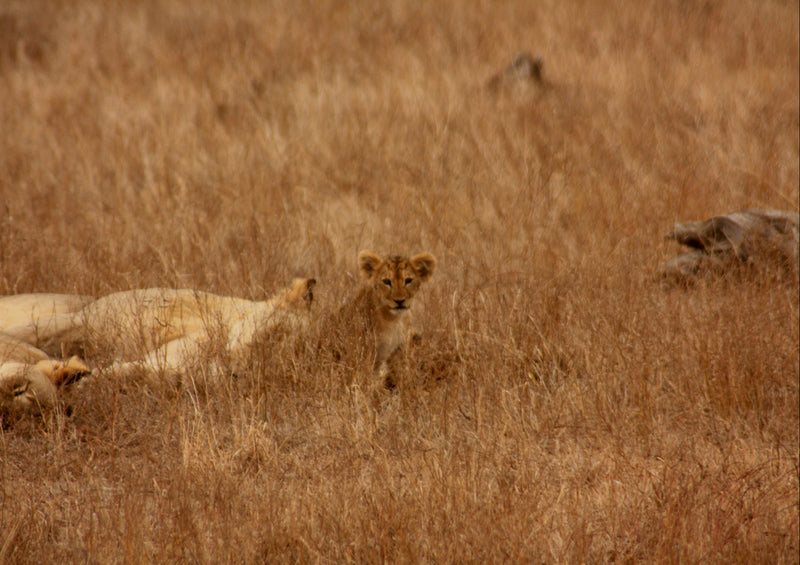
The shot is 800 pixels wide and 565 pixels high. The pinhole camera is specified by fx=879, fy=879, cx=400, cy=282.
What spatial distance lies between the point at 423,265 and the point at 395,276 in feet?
0.93

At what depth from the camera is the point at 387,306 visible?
5551 mm

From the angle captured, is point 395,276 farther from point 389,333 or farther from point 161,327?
point 161,327

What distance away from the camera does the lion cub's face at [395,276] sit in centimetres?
551

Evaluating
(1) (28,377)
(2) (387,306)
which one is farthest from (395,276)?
(1) (28,377)

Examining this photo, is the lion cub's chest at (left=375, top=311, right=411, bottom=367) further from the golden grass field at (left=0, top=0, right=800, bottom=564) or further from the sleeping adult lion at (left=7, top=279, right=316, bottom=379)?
the sleeping adult lion at (left=7, top=279, right=316, bottom=379)

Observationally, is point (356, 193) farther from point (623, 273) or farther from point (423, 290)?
point (623, 273)

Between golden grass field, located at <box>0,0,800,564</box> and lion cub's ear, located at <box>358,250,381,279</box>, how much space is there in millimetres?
333

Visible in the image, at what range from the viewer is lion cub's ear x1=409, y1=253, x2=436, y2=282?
18.5 ft

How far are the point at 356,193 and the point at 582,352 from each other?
4.10 meters

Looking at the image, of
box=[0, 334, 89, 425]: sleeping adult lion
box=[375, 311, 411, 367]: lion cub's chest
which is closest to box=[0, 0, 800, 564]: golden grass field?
box=[0, 334, 89, 425]: sleeping adult lion

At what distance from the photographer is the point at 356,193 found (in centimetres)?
895

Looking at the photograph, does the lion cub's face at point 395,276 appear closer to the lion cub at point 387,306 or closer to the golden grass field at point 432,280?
the lion cub at point 387,306

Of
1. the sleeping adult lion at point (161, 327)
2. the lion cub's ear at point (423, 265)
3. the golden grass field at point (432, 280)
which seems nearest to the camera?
the golden grass field at point (432, 280)

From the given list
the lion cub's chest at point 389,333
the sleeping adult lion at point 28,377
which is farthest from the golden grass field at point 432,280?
the lion cub's chest at point 389,333
